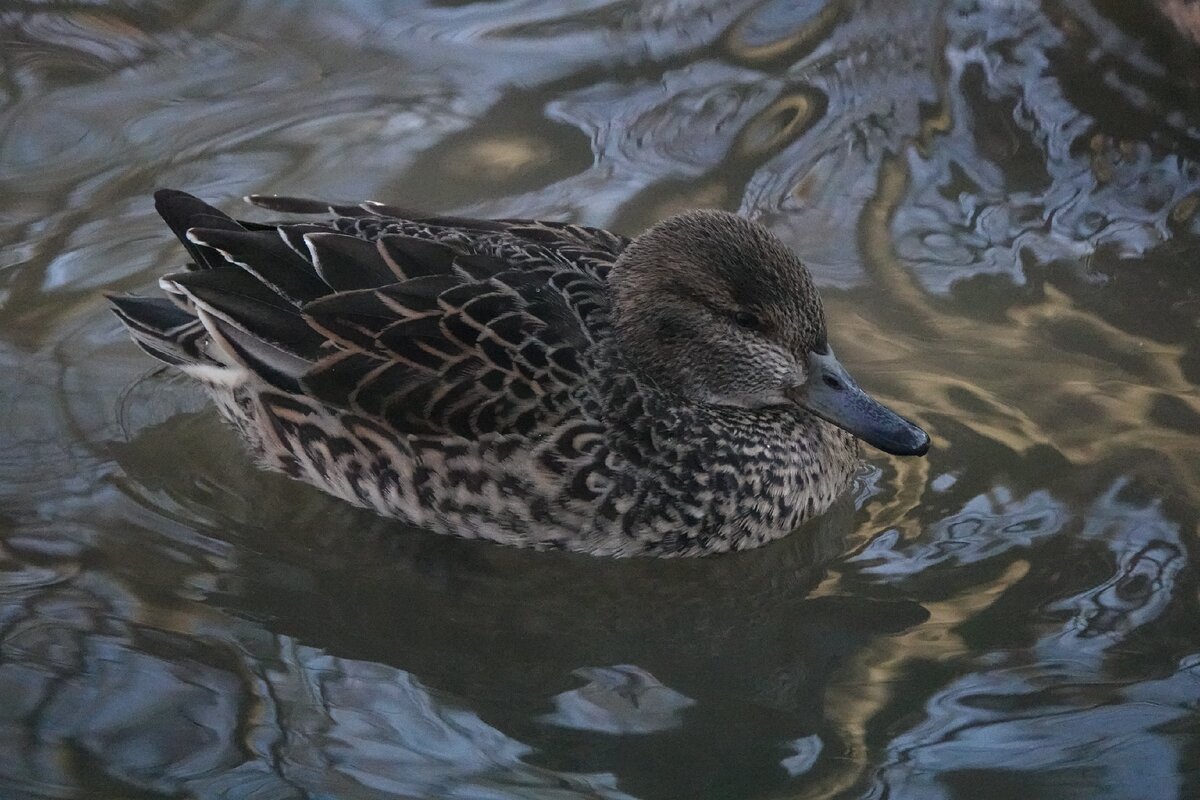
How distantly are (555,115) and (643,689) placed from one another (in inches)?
139

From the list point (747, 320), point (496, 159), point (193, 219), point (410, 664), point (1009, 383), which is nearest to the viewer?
point (410, 664)

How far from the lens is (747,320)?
4.79 metres

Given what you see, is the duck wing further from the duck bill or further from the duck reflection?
the duck bill

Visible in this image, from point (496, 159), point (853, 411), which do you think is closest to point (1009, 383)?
point (853, 411)

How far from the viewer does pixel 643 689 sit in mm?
4223

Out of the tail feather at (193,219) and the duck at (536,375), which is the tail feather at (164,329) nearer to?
the duck at (536,375)

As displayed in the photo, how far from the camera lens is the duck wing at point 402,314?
15.3 ft

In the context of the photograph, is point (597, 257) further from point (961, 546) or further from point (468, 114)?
point (468, 114)

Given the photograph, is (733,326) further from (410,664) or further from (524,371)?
(410,664)

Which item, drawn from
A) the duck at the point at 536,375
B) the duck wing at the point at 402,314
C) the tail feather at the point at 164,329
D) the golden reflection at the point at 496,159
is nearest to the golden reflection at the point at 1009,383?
the duck at the point at 536,375

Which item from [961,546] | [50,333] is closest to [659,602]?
[961,546]

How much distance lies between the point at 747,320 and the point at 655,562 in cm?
79

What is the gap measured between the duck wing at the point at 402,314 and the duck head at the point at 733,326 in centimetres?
17

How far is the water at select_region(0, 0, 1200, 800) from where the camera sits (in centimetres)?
397
